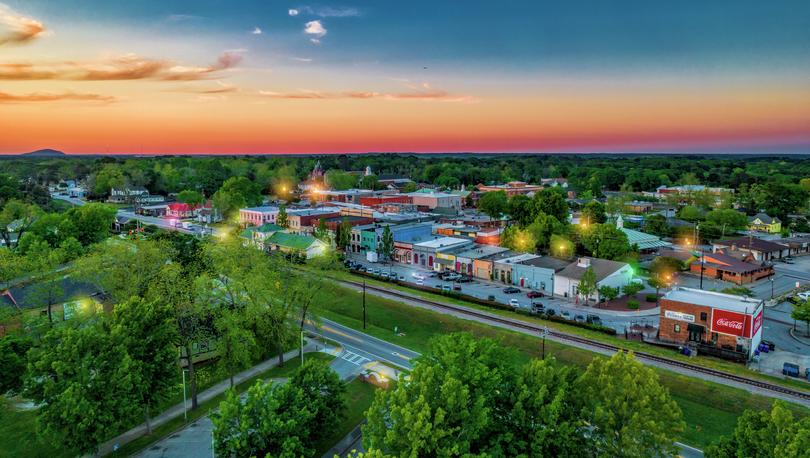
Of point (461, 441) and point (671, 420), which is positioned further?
point (671, 420)

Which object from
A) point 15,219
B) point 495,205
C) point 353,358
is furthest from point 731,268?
point 15,219

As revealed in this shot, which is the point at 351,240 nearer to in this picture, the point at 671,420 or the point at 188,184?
the point at 671,420

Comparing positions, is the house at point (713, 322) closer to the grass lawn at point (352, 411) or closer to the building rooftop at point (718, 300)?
the building rooftop at point (718, 300)

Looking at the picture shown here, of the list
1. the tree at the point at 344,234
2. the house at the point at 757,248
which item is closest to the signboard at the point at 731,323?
the house at the point at 757,248

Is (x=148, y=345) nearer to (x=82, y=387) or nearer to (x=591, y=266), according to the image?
(x=82, y=387)

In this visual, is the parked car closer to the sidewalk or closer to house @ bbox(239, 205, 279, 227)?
the sidewalk

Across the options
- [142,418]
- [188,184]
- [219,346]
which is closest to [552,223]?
[219,346]
